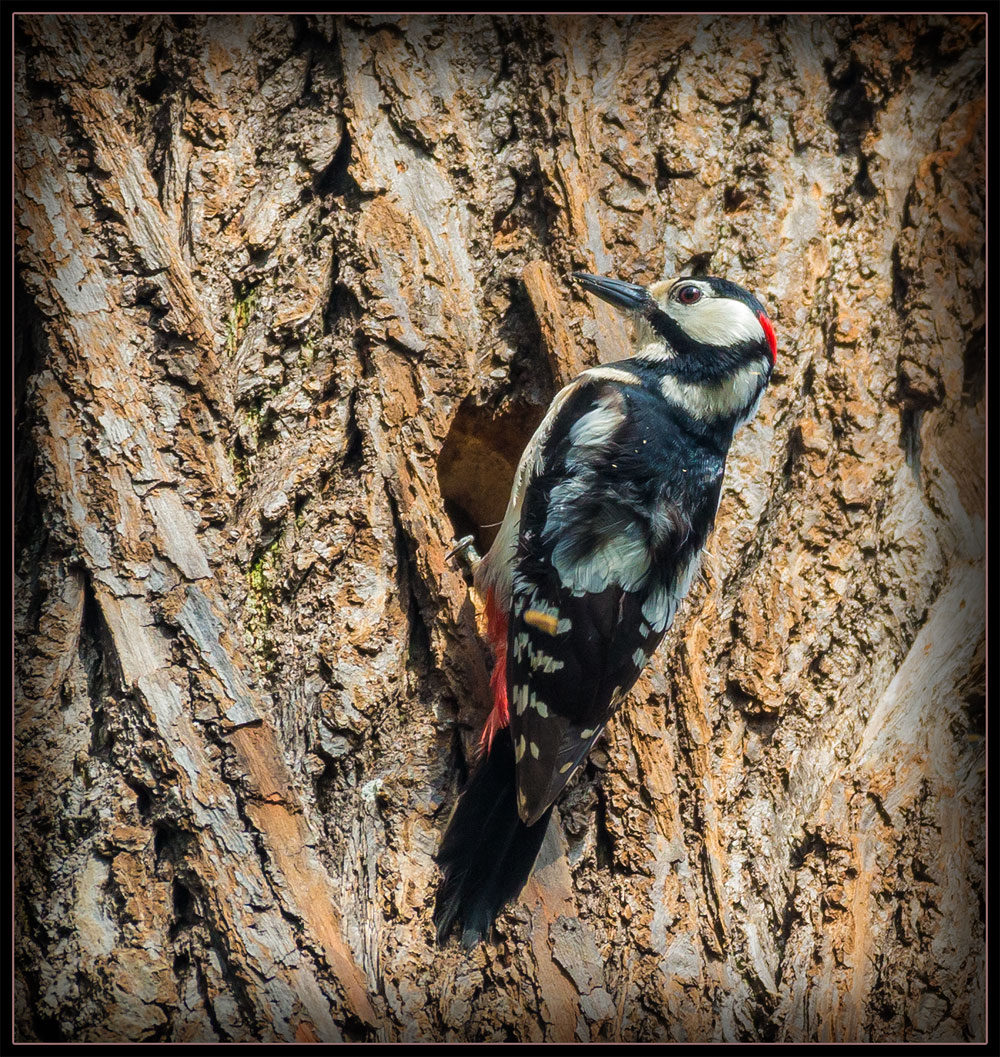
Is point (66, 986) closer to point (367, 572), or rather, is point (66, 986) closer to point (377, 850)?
point (377, 850)

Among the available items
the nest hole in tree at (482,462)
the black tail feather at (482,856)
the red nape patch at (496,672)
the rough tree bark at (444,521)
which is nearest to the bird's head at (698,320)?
the rough tree bark at (444,521)

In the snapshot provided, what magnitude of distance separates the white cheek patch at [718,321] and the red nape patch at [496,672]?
37.3 inches

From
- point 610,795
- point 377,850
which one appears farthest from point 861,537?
point 377,850

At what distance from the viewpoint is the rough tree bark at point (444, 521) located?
7.34 ft

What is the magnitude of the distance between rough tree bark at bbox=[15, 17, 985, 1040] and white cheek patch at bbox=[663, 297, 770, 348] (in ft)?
0.54

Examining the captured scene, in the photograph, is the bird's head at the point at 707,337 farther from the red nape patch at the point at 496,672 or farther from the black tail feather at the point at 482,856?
the black tail feather at the point at 482,856

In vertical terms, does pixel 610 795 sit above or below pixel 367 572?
below

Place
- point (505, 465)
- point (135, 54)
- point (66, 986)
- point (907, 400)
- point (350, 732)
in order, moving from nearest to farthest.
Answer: point (66, 986) → point (350, 732) → point (135, 54) → point (907, 400) → point (505, 465)

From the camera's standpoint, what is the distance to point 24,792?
2.29 m

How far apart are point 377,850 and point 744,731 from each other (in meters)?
1.04

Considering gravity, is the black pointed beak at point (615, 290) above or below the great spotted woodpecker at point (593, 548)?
above

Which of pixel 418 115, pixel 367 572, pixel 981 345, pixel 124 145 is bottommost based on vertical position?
pixel 367 572

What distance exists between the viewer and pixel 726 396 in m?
2.69

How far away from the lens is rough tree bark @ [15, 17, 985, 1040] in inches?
88.0
